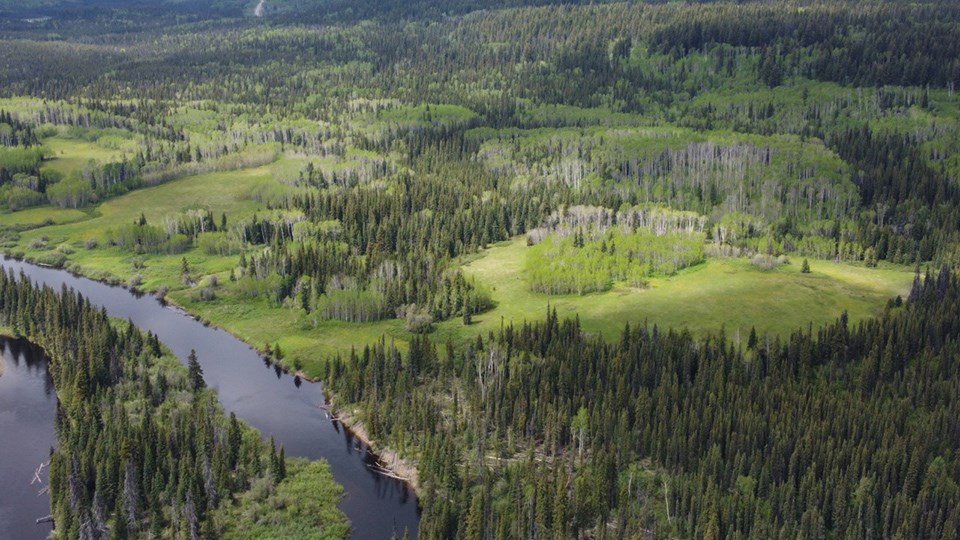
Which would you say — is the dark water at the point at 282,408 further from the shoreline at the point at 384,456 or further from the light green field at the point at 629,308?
the light green field at the point at 629,308

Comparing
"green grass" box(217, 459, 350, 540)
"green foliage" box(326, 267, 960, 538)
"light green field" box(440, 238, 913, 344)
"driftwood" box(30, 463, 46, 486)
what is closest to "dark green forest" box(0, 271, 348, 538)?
"green grass" box(217, 459, 350, 540)

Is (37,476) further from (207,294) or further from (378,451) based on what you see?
(207,294)

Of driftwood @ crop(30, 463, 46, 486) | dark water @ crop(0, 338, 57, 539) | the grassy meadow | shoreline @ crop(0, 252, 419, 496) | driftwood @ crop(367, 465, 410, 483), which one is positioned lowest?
driftwood @ crop(367, 465, 410, 483)

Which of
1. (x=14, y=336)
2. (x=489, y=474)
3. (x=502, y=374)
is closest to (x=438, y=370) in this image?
(x=502, y=374)

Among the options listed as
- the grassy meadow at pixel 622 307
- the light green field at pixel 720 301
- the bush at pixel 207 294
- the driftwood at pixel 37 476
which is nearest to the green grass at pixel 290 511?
the driftwood at pixel 37 476

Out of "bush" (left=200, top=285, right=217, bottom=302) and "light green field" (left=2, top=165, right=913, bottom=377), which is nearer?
"light green field" (left=2, top=165, right=913, bottom=377)

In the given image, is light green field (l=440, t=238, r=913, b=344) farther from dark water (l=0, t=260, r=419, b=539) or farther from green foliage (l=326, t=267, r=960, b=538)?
dark water (l=0, t=260, r=419, b=539)
